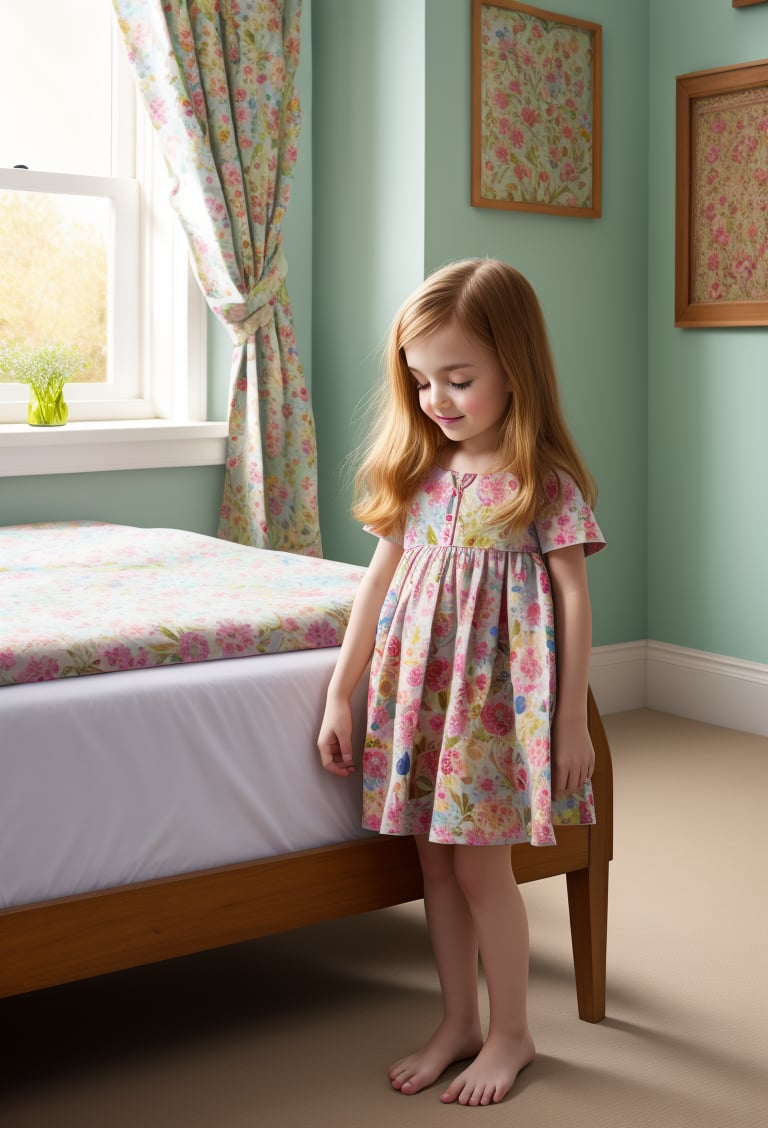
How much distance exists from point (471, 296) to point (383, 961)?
1.13 m

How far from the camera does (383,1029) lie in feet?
6.57

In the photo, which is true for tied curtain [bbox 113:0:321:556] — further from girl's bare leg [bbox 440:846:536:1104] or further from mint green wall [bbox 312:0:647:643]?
girl's bare leg [bbox 440:846:536:1104]

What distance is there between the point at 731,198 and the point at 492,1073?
8.58ft

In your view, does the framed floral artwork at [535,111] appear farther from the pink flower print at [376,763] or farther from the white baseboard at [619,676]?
the pink flower print at [376,763]

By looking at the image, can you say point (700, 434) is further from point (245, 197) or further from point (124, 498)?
point (124, 498)

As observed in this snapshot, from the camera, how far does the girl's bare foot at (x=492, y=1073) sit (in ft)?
5.83

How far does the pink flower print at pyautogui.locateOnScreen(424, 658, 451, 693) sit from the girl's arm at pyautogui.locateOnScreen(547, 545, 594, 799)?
144mm

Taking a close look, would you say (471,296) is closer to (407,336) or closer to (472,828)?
(407,336)

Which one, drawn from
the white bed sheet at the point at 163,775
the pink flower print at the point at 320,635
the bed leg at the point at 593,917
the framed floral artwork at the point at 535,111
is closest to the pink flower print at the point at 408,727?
the white bed sheet at the point at 163,775

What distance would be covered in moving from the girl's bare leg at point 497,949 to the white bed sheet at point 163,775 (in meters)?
0.18

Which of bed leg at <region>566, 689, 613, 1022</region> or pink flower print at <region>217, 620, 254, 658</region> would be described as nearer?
pink flower print at <region>217, 620, 254, 658</region>

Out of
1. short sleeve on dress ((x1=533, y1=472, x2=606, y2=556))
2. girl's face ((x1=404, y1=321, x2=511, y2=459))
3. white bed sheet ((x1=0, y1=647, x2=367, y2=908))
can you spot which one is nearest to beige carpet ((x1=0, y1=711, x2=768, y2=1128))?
white bed sheet ((x1=0, y1=647, x2=367, y2=908))

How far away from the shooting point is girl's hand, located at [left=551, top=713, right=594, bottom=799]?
68.4 inches

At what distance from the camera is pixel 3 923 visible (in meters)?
1.56
